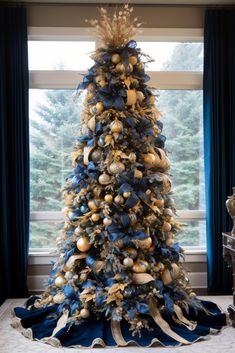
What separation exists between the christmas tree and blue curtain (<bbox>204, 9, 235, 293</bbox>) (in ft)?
3.50

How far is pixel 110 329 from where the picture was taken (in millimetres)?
3338

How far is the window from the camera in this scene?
188 inches

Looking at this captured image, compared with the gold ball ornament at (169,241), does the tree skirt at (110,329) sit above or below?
below

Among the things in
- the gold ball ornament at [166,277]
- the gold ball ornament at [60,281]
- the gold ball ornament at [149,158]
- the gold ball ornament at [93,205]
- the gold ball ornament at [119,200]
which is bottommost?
the gold ball ornament at [60,281]

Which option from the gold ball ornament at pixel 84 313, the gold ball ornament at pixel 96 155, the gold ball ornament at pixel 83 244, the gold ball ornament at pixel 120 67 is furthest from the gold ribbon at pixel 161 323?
the gold ball ornament at pixel 120 67

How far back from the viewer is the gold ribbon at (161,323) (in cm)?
323

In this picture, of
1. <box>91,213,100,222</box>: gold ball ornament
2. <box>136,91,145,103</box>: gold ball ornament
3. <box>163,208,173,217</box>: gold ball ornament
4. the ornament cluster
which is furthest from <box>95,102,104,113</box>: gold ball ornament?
<box>163,208,173,217</box>: gold ball ornament

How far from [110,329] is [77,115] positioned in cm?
248

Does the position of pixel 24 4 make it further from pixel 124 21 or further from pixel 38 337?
pixel 38 337

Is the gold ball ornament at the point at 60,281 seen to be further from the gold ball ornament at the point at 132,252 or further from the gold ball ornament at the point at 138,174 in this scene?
the gold ball ornament at the point at 138,174

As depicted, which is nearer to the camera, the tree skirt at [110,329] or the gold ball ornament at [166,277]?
the tree skirt at [110,329]

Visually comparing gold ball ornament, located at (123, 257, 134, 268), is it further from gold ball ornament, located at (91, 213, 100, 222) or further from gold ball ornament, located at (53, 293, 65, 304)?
gold ball ornament, located at (53, 293, 65, 304)

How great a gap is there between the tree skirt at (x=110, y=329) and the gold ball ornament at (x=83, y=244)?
538mm

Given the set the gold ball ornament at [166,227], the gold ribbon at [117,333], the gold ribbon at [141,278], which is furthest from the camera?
the gold ball ornament at [166,227]
